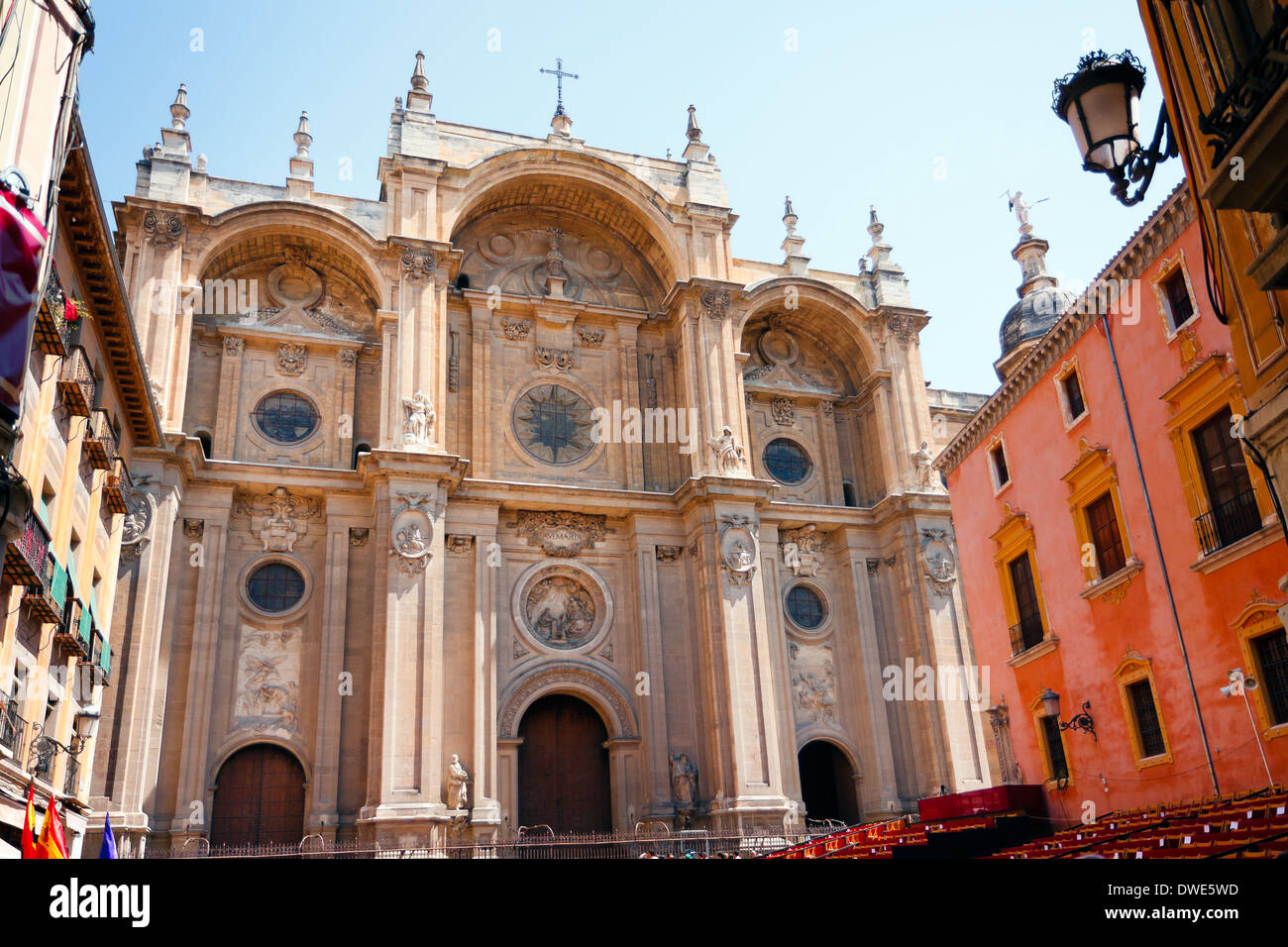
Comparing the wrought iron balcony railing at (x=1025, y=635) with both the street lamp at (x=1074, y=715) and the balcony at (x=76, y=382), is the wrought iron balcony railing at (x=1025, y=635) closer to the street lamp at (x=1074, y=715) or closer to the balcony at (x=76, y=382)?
the street lamp at (x=1074, y=715)

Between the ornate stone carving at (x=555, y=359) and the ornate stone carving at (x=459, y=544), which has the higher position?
the ornate stone carving at (x=555, y=359)

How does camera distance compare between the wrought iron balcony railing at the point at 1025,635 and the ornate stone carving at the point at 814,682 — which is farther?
the ornate stone carving at the point at 814,682

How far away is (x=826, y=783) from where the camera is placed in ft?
103

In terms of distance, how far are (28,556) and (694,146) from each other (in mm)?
27171

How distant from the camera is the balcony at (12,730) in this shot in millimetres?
13758

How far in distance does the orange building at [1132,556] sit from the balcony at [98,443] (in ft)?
58.5

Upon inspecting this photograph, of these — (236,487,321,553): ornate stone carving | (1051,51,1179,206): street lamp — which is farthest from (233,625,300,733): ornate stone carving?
(1051,51,1179,206): street lamp

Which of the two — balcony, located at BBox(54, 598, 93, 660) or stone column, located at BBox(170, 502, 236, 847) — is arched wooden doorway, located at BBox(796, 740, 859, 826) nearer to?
stone column, located at BBox(170, 502, 236, 847)

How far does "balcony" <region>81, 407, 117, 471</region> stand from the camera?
722 inches

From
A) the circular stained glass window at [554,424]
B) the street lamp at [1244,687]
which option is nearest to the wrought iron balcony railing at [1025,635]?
the street lamp at [1244,687]

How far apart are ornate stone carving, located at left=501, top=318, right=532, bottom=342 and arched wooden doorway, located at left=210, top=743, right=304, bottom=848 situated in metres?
14.1

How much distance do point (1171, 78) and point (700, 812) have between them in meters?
22.7
